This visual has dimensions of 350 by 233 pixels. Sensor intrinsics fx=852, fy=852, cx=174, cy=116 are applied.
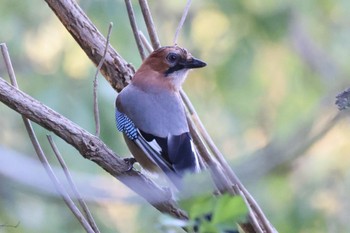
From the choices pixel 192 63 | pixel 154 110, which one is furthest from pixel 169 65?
pixel 154 110

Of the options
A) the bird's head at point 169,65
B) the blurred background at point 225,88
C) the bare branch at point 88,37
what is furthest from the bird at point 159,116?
the blurred background at point 225,88

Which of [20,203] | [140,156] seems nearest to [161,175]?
[140,156]

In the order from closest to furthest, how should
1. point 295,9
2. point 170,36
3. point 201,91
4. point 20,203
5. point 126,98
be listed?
point 126,98, point 20,203, point 295,9, point 201,91, point 170,36

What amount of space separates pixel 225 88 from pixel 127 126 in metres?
2.78

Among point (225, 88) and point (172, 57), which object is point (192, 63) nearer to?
point (172, 57)

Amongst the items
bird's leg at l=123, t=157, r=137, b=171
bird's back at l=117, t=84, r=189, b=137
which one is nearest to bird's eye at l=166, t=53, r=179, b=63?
bird's back at l=117, t=84, r=189, b=137

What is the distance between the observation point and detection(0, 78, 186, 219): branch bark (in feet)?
9.74

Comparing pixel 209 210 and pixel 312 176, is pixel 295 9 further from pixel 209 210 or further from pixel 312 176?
pixel 209 210

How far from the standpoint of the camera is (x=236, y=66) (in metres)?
6.52

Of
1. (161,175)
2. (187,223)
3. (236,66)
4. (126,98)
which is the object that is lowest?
(187,223)

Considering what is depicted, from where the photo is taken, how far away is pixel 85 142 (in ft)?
9.98

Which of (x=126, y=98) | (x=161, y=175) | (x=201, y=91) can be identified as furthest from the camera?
(x=201, y=91)

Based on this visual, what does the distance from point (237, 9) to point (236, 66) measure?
0.46 metres

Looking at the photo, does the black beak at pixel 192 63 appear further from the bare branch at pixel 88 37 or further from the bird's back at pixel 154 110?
the bare branch at pixel 88 37
